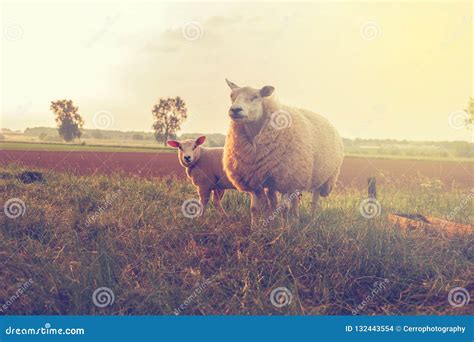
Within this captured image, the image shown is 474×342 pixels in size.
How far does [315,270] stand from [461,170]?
14.6 ft

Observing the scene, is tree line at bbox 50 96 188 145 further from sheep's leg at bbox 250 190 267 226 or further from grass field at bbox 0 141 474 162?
sheep's leg at bbox 250 190 267 226

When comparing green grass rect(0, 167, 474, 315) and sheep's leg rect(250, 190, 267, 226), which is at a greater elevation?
sheep's leg rect(250, 190, 267, 226)

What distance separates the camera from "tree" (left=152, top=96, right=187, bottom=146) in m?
4.91

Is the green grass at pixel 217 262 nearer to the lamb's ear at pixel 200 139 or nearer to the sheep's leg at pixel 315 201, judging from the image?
the sheep's leg at pixel 315 201

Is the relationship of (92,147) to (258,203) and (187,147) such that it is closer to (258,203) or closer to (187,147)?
(187,147)

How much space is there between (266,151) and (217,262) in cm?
149

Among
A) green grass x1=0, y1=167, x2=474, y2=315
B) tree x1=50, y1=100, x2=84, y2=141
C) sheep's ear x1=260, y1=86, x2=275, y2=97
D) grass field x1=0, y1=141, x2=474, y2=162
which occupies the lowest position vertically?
green grass x1=0, y1=167, x2=474, y2=315

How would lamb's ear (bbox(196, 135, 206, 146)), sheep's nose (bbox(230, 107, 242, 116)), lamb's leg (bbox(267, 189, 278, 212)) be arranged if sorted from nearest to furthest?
sheep's nose (bbox(230, 107, 242, 116))
lamb's leg (bbox(267, 189, 278, 212))
lamb's ear (bbox(196, 135, 206, 146))

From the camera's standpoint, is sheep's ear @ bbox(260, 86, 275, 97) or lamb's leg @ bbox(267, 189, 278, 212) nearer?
sheep's ear @ bbox(260, 86, 275, 97)

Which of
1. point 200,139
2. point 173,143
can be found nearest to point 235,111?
point 200,139

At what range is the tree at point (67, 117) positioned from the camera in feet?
16.3

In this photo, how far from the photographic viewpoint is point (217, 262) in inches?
161

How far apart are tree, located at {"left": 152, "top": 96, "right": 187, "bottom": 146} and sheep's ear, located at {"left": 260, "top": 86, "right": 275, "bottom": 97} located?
1066 mm

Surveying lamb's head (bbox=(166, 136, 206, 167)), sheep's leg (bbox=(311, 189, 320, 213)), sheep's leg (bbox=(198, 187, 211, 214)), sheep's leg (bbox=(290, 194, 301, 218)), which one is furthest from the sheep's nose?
sheep's leg (bbox=(311, 189, 320, 213))
